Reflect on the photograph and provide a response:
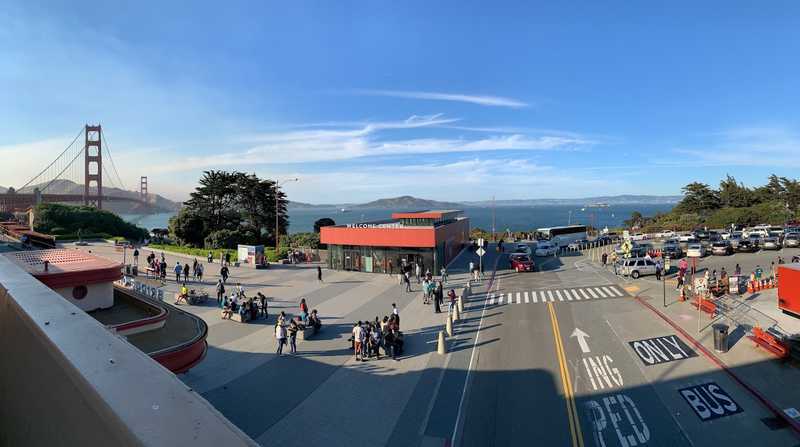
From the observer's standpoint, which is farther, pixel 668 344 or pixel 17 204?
pixel 17 204

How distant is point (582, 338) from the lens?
18.4 meters

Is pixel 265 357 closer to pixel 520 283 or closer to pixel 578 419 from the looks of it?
pixel 578 419

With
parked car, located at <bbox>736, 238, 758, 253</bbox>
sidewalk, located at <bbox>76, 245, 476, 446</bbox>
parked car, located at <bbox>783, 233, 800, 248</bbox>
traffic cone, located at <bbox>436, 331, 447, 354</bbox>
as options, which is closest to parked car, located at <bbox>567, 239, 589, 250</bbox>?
parked car, located at <bbox>736, 238, 758, 253</bbox>

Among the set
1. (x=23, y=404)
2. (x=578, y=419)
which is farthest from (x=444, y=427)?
(x=23, y=404)

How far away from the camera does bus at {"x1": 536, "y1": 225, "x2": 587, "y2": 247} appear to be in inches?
2040

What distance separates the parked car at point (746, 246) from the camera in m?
41.6

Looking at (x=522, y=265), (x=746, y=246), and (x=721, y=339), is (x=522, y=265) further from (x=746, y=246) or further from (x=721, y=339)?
(x=746, y=246)

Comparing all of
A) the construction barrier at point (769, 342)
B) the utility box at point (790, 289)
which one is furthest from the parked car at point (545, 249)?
the construction barrier at point (769, 342)

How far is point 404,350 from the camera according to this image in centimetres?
1733

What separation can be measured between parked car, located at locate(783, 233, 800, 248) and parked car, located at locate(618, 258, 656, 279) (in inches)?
890

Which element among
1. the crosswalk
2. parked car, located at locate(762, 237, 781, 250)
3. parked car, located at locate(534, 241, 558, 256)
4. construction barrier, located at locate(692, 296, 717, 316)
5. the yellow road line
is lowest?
the yellow road line

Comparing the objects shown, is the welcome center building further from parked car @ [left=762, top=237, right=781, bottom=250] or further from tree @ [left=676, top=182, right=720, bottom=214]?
tree @ [left=676, top=182, right=720, bottom=214]

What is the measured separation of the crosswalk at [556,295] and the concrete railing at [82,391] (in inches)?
929

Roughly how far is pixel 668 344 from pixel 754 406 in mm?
5007
